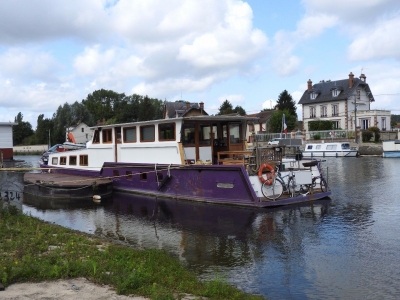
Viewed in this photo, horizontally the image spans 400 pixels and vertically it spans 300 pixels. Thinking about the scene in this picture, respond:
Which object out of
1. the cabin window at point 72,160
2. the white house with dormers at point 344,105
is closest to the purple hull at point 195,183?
the cabin window at point 72,160

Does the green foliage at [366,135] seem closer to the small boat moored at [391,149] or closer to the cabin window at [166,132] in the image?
the small boat moored at [391,149]

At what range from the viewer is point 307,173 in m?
17.1

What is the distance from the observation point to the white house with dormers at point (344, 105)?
2586 inches

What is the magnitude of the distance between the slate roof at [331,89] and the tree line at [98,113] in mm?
10715

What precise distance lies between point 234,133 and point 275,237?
8.62 m

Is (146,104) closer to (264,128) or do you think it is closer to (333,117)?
(264,128)

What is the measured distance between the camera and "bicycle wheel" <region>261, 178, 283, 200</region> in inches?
633

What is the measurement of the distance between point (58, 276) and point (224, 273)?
3472 millimetres

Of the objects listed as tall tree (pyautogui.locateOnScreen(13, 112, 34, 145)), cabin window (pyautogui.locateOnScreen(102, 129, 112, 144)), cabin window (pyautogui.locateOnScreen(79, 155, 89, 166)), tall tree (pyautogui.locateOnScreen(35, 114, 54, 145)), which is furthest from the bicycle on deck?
tall tree (pyautogui.locateOnScreen(13, 112, 34, 145))

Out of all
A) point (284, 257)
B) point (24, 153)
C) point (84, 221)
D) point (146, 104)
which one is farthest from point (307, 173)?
point (24, 153)

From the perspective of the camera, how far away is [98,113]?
111 metres

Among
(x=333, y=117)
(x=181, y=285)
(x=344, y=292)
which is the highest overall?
(x=333, y=117)

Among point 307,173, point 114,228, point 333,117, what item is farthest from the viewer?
point 333,117

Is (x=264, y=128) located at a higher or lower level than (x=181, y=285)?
higher
